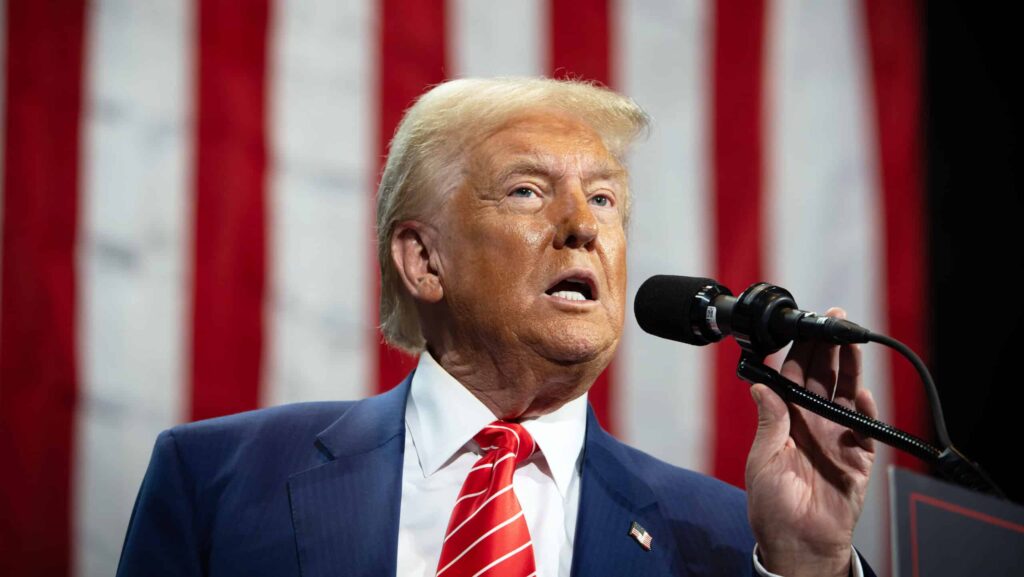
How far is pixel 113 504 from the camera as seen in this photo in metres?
2.54

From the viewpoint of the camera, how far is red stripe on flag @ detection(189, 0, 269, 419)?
2.59 metres

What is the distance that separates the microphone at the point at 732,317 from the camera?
3.51ft

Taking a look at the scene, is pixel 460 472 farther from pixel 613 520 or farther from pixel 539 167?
pixel 539 167

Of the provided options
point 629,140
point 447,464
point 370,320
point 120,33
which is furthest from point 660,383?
point 120,33

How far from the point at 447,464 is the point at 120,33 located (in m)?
1.74

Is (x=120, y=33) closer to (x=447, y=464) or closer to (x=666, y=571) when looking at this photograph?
(x=447, y=464)

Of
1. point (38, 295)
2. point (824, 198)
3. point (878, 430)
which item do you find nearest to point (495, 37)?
point (824, 198)

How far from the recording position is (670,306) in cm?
127

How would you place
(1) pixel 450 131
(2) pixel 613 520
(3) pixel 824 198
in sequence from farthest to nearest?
(3) pixel 824 198 < (1) pixel 450 131 < (2) pixel 613 520

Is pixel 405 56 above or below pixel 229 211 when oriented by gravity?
above

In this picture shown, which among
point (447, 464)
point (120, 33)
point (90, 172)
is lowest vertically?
point (447, 464)

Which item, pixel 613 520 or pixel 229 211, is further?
pixel 229 211

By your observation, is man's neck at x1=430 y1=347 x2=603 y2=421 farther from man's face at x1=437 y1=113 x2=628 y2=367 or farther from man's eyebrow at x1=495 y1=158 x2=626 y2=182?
man's eyebrow at x1=495 y1=158 x2=626 y2=182

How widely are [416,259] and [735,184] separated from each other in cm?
149
